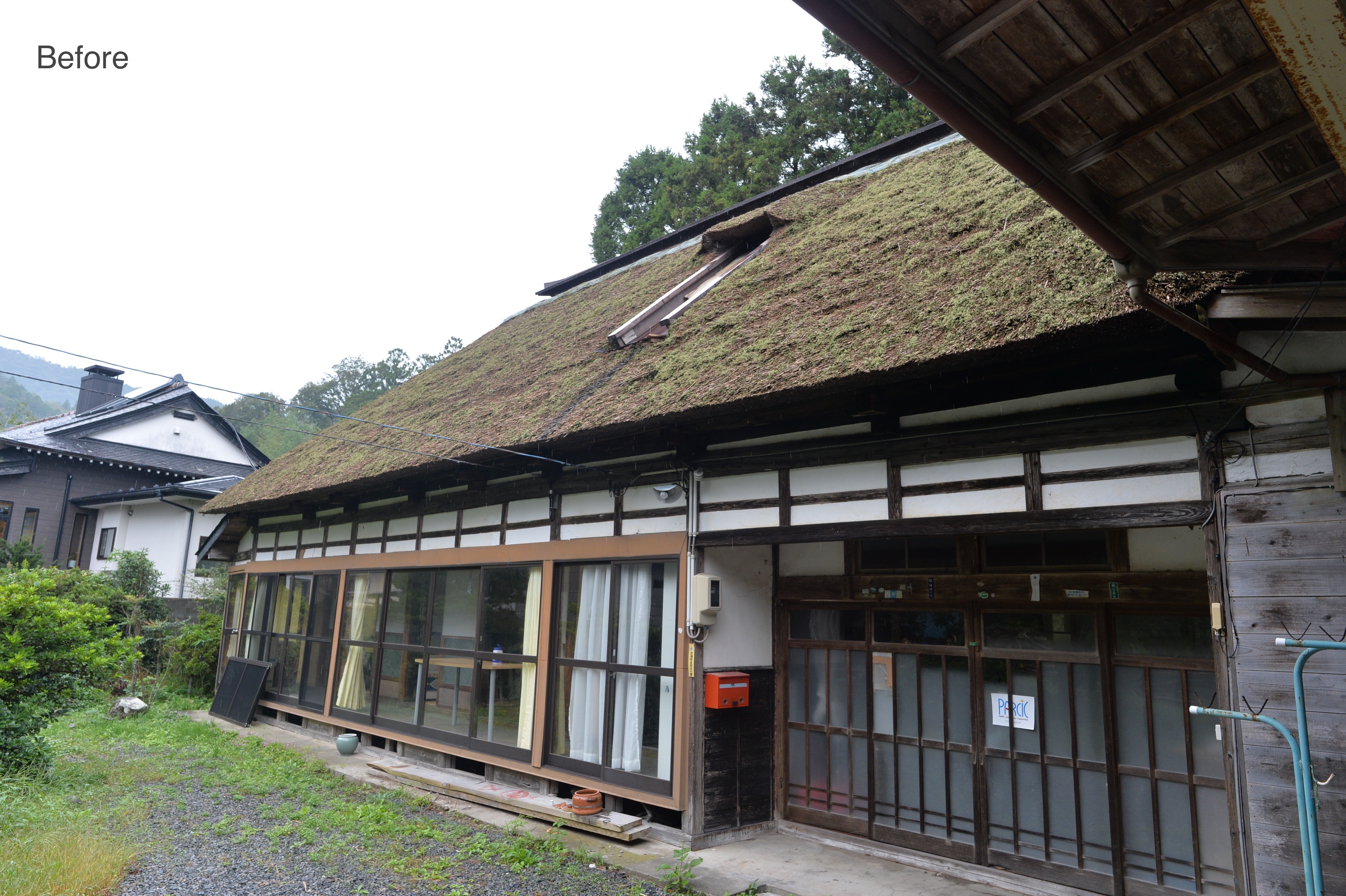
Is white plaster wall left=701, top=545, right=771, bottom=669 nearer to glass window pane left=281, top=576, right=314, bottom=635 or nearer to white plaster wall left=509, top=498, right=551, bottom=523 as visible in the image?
white plaster wall left=509, top=498, right=551, bottom=523

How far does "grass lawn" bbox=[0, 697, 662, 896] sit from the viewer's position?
4922 mm

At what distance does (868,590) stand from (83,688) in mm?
7032

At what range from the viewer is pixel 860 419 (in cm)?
540

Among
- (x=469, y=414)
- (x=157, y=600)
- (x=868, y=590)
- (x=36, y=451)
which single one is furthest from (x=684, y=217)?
(x=36, y=451)

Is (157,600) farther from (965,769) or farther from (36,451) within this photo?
(965,769)

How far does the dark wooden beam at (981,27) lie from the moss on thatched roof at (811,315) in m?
2.01

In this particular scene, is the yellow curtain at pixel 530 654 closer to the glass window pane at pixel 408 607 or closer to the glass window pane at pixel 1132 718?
the glass window pane at pixel 408 607

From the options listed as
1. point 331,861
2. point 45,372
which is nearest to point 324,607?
point 331,861

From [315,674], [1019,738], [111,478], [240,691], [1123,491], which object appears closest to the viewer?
[1123,491]

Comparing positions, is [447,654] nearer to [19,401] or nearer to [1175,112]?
[1175,112]

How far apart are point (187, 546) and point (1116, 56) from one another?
22954 mm

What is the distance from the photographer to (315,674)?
10805mm

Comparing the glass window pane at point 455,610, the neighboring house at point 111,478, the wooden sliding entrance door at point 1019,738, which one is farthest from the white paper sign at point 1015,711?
the neighboring house at point 111,478

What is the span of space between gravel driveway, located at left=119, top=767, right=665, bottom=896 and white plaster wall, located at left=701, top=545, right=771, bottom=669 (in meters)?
1.71
